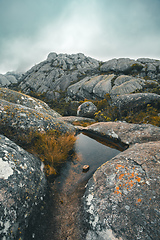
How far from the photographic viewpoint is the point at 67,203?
400 centimetres

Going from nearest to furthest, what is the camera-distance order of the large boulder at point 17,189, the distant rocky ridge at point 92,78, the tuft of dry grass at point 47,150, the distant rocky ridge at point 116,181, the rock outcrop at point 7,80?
the large boulder at point 17,189, the distant rocky ridge at point 116,181, the tuft of dry grass at point 47,150, the distant rocky ridge at point 92,78, the rock outcrop at point 7,80

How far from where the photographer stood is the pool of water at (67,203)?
3100 mm

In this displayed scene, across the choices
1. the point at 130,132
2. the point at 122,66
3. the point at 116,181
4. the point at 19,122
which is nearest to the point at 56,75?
the point at 122,66

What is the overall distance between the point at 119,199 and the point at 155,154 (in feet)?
8.50

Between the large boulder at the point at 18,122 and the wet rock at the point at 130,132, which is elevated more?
the large boulder at the point at 18,122

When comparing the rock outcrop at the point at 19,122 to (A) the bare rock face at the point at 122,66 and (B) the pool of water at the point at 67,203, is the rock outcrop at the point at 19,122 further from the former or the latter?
(A) the bare rock face at the point at 122,66

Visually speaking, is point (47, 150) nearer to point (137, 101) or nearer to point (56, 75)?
point (137, 101)

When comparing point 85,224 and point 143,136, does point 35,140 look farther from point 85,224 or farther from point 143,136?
point 143,136

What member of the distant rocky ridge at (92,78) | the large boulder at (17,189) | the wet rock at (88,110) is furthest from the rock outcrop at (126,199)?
the distant rocky ridge at (92,78)

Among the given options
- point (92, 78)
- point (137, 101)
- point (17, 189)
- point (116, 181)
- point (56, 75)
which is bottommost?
point (116, 181)

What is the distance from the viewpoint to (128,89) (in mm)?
30062

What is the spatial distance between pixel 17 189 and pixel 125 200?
11.2 ft

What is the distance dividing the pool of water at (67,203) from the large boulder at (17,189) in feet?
1.29

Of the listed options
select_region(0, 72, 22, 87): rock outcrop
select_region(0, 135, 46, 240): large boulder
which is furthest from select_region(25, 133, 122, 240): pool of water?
select_region(0, 72, 22, 87): rock outcrop
